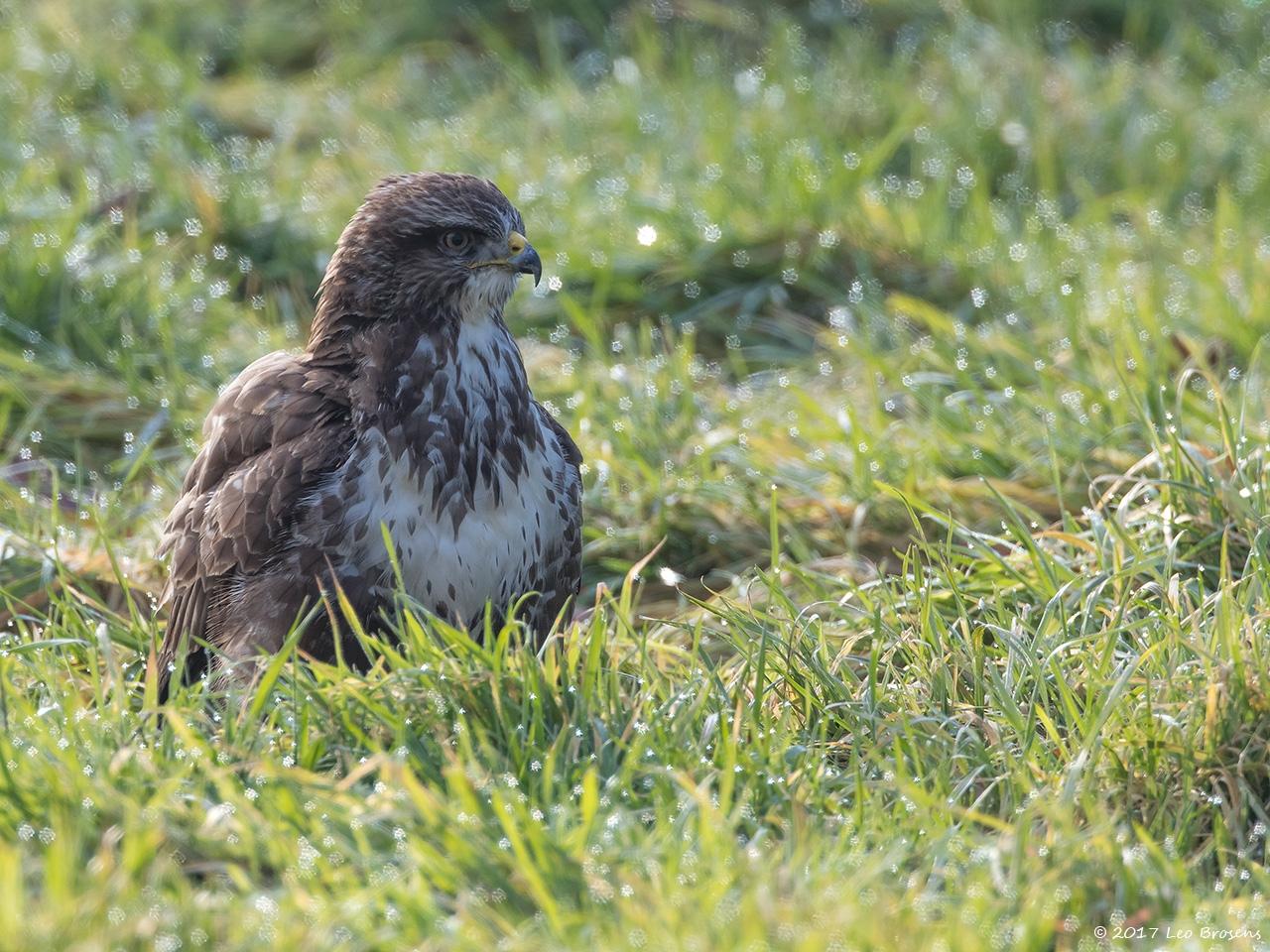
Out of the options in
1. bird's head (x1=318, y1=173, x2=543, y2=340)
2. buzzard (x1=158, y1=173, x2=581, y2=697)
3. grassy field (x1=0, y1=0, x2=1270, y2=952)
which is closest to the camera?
grassy field (x1=0, y1=0, x2=1270, y2=952)

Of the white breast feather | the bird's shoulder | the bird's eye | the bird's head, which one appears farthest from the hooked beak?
the bird's shoulder

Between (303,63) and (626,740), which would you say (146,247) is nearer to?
(303,63)

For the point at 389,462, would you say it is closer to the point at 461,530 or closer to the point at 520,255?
the point at 461,530

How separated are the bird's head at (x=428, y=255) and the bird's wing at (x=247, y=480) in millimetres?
223

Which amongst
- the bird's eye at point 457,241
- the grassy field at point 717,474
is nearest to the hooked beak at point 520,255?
the bird's eye at point 457,241

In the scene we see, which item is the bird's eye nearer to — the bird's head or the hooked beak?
the bird's head

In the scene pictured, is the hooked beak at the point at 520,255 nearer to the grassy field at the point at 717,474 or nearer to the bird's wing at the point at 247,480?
the bird's wing at the point at 247,480

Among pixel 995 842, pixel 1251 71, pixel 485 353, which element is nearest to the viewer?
pixel 995 842

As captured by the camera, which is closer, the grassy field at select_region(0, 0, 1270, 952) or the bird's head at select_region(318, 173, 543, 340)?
the grassy field at select_region(0, 0, 1270, 952)

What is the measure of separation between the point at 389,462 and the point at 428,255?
0.53m

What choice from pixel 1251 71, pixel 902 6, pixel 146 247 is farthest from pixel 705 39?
pixel 146 247

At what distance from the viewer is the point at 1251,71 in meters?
8.81

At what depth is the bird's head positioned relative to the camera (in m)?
4.45

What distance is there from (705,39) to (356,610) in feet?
18.1
